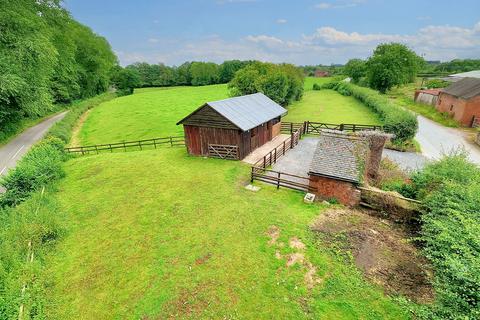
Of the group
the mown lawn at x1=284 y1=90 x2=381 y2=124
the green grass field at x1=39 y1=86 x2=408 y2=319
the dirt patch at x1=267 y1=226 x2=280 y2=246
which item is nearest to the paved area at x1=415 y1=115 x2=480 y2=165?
the mown lawn at x1=284 y1=90 x2=381 y2=124

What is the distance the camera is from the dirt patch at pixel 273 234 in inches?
387

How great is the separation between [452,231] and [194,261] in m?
8.22

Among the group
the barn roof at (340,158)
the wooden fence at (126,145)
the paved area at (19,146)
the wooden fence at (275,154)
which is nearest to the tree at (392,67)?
the wooden fence at (275,154)

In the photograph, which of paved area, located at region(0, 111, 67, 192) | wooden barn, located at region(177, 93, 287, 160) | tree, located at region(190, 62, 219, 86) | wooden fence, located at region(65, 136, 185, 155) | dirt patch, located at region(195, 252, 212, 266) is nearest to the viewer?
dirt patch, located at region(195, 252, 212, 266)

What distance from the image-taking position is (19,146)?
26.4 meters

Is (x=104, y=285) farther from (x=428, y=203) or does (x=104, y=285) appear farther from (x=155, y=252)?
(x=428, y=203)

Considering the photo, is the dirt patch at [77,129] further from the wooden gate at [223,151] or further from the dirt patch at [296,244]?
the dirt patch at [296,244]

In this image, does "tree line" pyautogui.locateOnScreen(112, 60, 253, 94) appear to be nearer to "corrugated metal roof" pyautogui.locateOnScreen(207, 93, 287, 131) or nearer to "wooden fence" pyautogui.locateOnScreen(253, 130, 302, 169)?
"corrugated metal roof" pyautogui.locateOnScreen(207, 93, 287, 131)

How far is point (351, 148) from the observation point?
1258 cm

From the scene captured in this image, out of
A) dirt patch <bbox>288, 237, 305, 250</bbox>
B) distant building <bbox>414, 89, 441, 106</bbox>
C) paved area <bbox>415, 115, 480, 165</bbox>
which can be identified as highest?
distant building <bbox>414, 89, 441, 106</bbox>

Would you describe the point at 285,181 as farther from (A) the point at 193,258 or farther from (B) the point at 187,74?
(B) the point at 187,74

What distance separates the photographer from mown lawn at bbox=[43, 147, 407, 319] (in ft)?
24.1

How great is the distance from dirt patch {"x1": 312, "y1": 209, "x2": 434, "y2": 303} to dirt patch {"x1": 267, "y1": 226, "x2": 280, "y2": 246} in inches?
63.4

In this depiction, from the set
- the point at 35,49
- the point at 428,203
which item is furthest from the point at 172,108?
the point at 428,203
